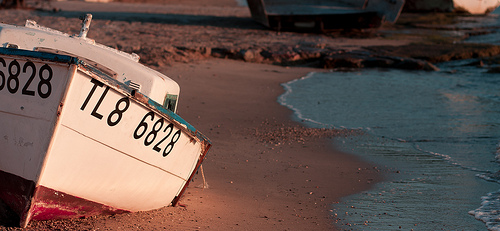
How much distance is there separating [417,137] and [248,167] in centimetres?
315

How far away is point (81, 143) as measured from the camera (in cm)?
437

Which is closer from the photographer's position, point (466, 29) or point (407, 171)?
point (407, 171)

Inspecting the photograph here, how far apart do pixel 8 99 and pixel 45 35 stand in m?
1.02

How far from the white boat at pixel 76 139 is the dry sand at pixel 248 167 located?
234 millimetres

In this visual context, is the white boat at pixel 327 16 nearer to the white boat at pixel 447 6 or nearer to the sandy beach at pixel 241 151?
the sandy beach at pixel 241 151

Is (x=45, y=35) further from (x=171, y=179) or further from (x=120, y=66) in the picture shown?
(x=171, y=179)

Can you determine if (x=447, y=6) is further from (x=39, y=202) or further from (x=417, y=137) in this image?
(x=39, y=202)

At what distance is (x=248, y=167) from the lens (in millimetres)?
6715

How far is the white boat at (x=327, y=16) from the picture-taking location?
64.2 feet

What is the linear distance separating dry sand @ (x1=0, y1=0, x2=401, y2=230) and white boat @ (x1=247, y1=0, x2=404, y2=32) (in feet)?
21.6

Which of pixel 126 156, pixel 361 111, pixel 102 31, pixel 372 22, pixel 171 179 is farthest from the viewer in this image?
pixel 372 22

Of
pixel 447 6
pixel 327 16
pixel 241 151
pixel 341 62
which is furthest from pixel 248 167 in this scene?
pixel 447 6

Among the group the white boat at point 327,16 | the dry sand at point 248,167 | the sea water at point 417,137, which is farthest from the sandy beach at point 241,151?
the white boat at point 327,16

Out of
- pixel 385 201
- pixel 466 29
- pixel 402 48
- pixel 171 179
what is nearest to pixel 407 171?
pixel 385 201
